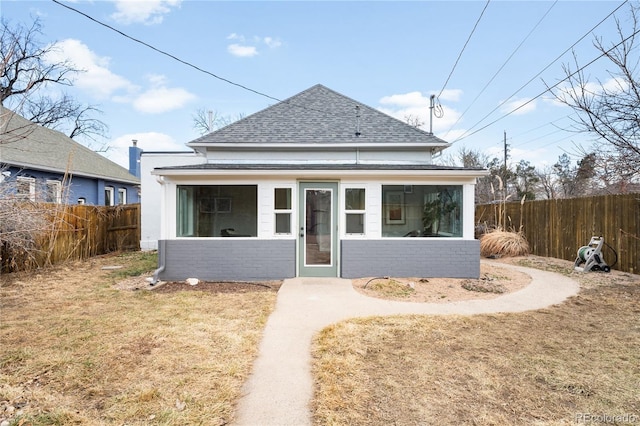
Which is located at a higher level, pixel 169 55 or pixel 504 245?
pixel 169 55

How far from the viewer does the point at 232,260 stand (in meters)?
7.52


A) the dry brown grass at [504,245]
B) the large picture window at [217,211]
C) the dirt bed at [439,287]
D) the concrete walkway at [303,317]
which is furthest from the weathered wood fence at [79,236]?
the dry brown grass at [504,245]

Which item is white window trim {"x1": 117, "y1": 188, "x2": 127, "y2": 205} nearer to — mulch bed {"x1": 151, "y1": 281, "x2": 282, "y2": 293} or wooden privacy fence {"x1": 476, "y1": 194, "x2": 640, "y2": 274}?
mulch bed {"x1": 151, "y1": 281, "x2": 282, "y2": 293}

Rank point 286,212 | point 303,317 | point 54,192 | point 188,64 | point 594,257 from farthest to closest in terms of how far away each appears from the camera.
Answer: point 54,192 → point 594,257 → point 188,64 → point 286,212 → point 303,317

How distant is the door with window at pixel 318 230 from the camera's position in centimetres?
766

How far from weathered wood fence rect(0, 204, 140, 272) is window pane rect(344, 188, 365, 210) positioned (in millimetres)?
7194

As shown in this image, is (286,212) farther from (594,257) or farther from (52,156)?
(52,156)

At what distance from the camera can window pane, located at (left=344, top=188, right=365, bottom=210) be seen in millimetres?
7676

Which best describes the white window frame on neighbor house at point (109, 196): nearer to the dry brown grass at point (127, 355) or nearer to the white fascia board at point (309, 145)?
the white fascia board at point (309, 145)

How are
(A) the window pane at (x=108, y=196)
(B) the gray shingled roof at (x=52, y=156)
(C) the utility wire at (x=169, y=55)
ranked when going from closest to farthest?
(C) the utility wire at (x=169, y=55), (B) the gray shingled roof at (x=52, y=156), (A) the window pane at (x=108, y=196)

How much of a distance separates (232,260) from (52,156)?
12.0m

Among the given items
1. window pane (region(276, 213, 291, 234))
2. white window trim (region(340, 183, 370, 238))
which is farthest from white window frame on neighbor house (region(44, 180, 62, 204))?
white window trim (region(340, 183, 370, 238))

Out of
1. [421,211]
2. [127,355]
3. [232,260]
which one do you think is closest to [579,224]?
[421,211]

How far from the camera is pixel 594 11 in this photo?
7.00 meters
